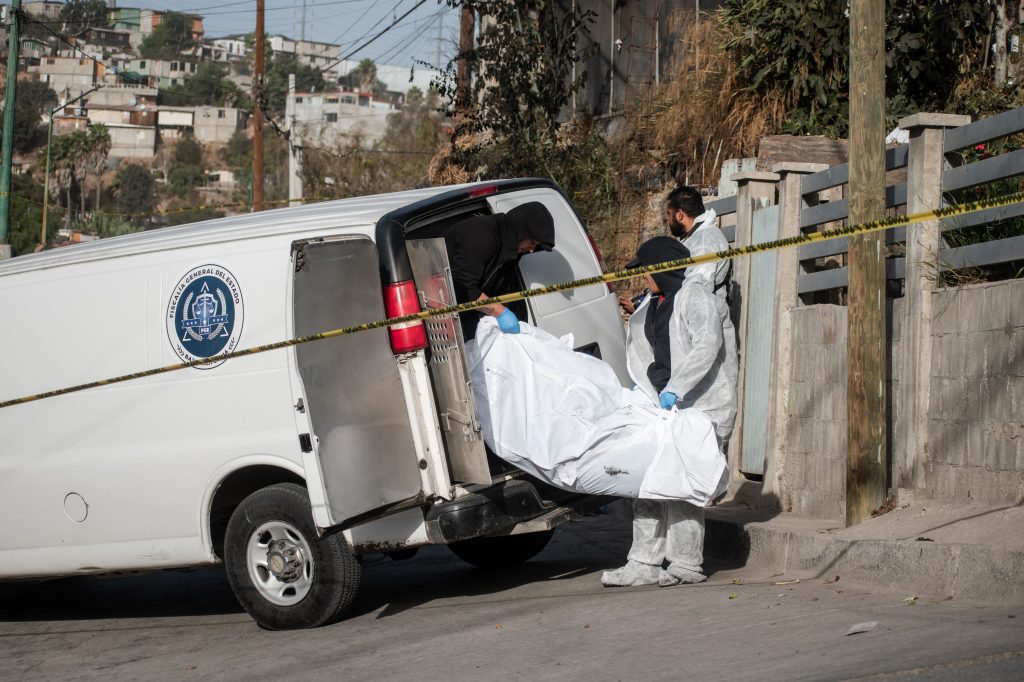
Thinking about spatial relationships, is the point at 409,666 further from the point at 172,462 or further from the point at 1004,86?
the point at 1004,86

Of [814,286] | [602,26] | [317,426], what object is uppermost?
[602,26]

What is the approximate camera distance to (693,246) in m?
7.52

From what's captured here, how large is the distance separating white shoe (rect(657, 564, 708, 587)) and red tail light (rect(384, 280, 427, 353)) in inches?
70.3

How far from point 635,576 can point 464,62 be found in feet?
49.6

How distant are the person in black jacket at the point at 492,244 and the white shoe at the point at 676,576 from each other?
58.6 inches

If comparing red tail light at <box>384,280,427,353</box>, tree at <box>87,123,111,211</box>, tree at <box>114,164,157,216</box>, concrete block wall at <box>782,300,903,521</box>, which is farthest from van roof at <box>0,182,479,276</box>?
tree at <box>114,164,157,216</box>

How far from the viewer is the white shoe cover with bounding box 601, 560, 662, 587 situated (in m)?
6.73

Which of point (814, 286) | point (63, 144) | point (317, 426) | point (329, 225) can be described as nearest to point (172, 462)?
point (317, 426)

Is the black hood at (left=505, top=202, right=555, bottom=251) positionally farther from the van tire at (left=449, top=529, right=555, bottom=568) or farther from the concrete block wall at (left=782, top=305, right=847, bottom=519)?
the concrete block wall at (left=782, top=305, right=847, bottom=519)

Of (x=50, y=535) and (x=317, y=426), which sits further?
(x=50, y=535)

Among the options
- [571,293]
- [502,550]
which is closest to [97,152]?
[502,550]

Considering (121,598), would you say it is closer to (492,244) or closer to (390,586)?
(390,586)

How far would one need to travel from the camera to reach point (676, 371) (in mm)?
6977

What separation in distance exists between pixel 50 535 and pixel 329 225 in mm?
2491
